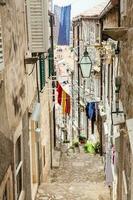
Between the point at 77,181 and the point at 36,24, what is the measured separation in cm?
726

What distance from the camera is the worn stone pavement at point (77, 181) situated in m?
13.2

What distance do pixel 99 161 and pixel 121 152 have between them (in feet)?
29.3

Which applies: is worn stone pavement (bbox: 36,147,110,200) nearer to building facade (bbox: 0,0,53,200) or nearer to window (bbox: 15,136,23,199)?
building facade (bbox: 0,0,53,200)

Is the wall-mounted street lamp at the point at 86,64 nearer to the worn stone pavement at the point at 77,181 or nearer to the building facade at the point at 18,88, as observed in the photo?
the building facade at the point at 18,88

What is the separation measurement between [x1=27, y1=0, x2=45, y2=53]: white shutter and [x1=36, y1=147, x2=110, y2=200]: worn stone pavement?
5.11m

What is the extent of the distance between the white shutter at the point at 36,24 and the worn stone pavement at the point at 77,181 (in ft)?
16.8

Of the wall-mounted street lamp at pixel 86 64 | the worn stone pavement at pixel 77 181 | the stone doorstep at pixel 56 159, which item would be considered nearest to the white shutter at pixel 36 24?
the wall-mounted street lamp at pixel 86 64

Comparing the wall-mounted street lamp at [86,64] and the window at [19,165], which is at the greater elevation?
the wall-mounted street lamp at [86,64]

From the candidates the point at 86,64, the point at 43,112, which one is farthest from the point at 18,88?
the point at 43,112

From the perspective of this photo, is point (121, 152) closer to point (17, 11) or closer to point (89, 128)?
point (17, 11)

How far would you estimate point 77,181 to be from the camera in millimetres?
15188

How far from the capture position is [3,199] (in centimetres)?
681

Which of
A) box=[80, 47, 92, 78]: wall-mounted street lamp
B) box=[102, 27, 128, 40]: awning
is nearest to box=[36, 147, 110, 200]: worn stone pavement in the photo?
box=[80, 47, 92, 78]: wall-mounted street lamp

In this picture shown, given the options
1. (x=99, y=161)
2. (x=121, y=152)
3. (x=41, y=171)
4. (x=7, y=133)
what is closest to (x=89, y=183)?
(x=41, y=171)
